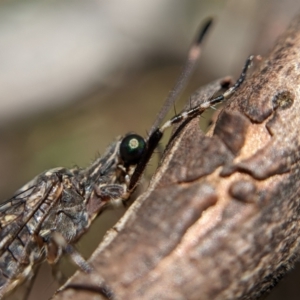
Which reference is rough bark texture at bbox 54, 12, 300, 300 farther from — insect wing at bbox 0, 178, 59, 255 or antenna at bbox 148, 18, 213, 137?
insect wing at bbox 0, 178, 59, 255

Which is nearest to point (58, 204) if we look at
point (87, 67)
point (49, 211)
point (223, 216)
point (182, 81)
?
point (49, 211)

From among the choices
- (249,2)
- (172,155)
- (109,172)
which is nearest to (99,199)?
(109,172)

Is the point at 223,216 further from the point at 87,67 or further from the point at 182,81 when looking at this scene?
the point at 87,67

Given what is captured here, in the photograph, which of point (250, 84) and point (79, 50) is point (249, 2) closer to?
point (79, 50)

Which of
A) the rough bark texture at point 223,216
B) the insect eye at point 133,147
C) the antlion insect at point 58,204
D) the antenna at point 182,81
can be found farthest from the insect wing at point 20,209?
the rough bark texture at point 223,216

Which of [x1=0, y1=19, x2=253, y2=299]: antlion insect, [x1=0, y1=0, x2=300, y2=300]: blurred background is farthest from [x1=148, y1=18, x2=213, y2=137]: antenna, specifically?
[x1=0, y1=0, x2=300, y2=300]: blurred background
